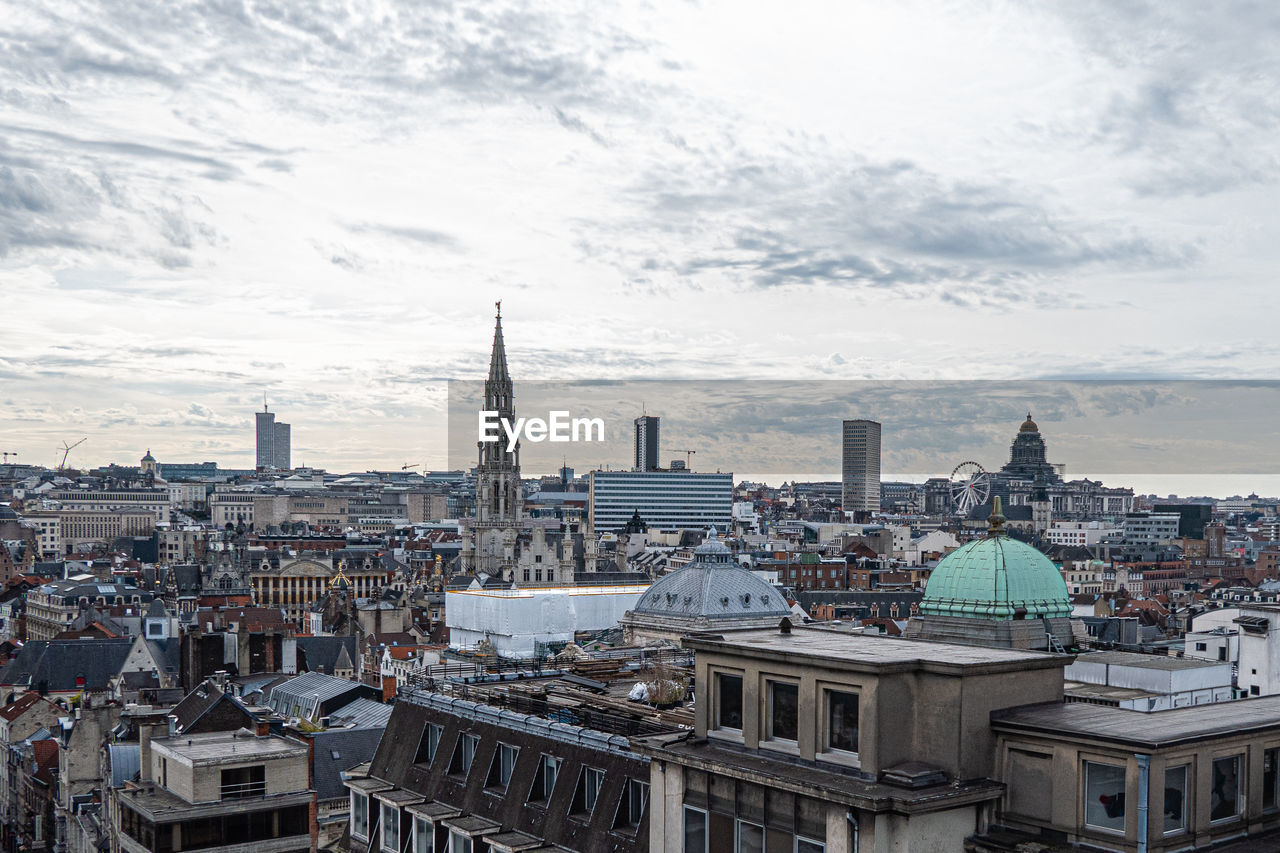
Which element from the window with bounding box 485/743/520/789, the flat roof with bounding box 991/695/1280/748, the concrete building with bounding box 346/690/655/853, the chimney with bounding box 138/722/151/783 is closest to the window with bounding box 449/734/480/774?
the concrete building with bounding box 346/690/655/853

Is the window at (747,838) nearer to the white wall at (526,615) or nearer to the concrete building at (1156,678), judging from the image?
the concrete building at (1156,678)

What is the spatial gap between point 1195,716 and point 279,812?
41148 millimetres

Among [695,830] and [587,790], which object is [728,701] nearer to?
[695,830]

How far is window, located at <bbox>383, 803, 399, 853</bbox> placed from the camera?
4019 centimetres

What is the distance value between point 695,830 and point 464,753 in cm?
1263

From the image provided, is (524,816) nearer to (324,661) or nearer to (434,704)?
(434,704)

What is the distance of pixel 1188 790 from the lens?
23.9 metres

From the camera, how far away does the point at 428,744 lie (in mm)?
40938

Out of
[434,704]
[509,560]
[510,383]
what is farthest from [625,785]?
[510,383]

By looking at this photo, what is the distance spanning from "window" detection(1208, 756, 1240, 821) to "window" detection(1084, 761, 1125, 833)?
2.28 metres

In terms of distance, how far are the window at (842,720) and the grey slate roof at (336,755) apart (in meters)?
42.4

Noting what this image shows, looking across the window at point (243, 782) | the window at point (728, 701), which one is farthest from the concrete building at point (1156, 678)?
the window at point (243, 782)

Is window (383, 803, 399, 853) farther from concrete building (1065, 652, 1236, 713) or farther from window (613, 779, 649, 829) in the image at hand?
concrete building (1065, 652, 1236, 713)

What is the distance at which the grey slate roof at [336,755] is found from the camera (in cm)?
6488
